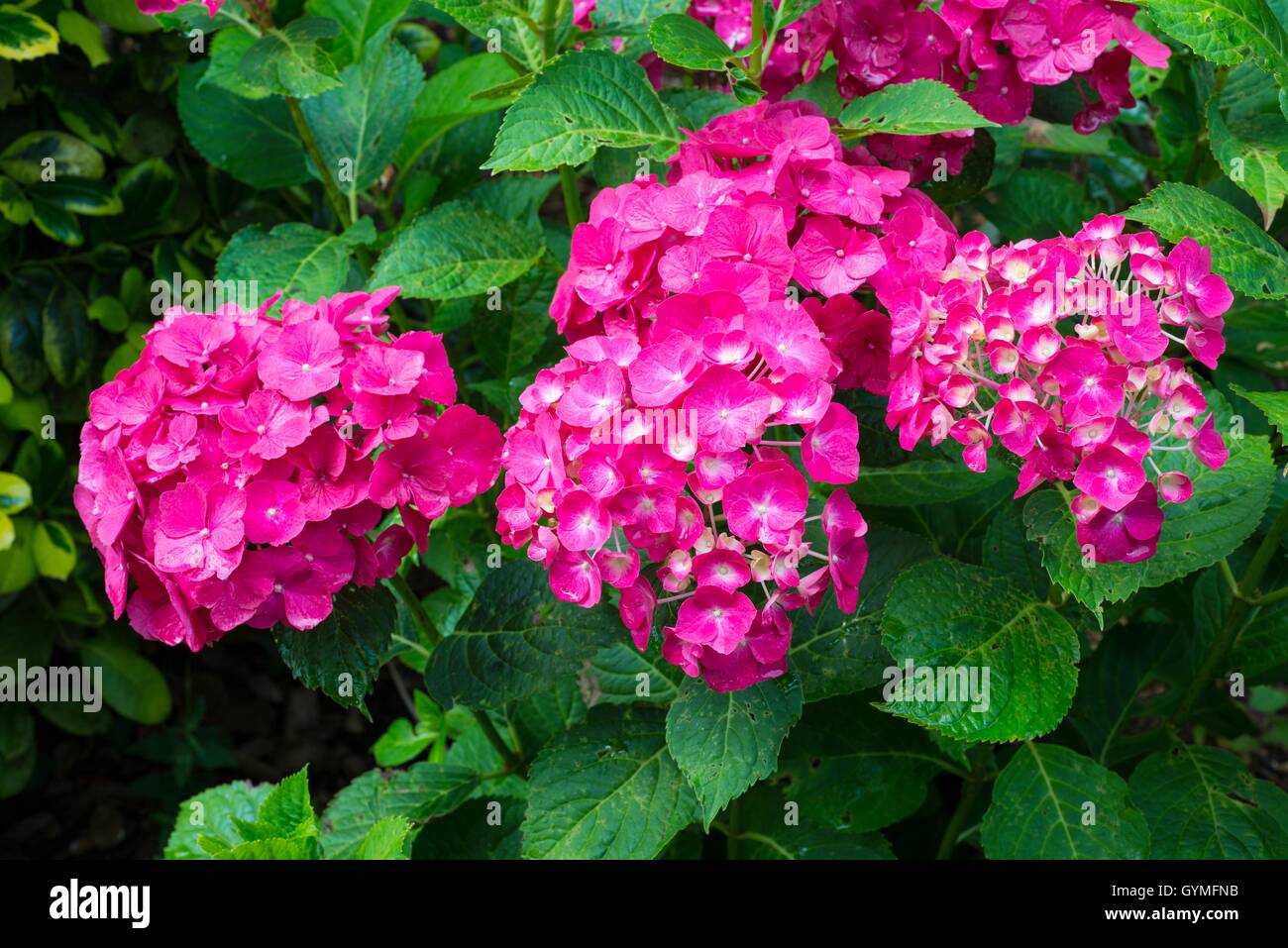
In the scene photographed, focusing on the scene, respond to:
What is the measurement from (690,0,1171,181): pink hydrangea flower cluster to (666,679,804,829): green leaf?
76 centimetres

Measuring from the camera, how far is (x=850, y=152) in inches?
67.0

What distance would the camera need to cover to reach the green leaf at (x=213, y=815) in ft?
6.45

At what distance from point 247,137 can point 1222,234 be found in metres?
1.68

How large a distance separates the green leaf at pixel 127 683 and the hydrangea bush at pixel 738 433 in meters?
0.77

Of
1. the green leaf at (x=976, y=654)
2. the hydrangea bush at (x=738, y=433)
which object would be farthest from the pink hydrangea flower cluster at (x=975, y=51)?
the green leaf at (x=976, y=654)

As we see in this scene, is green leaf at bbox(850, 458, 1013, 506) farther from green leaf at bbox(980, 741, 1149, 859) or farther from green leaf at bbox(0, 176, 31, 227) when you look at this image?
green leaf at bbox(0, 176, 31, 227)

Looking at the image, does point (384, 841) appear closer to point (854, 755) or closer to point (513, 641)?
point (513, 641)

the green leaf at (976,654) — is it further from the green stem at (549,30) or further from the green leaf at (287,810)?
the green stem at (549,30)

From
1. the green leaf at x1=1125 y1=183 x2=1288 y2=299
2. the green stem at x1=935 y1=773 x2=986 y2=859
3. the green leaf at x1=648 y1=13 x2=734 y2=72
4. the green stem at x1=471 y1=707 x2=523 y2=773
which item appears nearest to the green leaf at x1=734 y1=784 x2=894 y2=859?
the green stem at x1=935 y1=773 x2=986 y2=859

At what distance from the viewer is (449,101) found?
228 centimetres

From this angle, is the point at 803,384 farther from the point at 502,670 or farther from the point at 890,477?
the point at 502,670

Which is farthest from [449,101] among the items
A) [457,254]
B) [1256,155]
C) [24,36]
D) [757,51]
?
[1256,155]

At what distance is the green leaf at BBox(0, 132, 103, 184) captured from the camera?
8.56 feet
